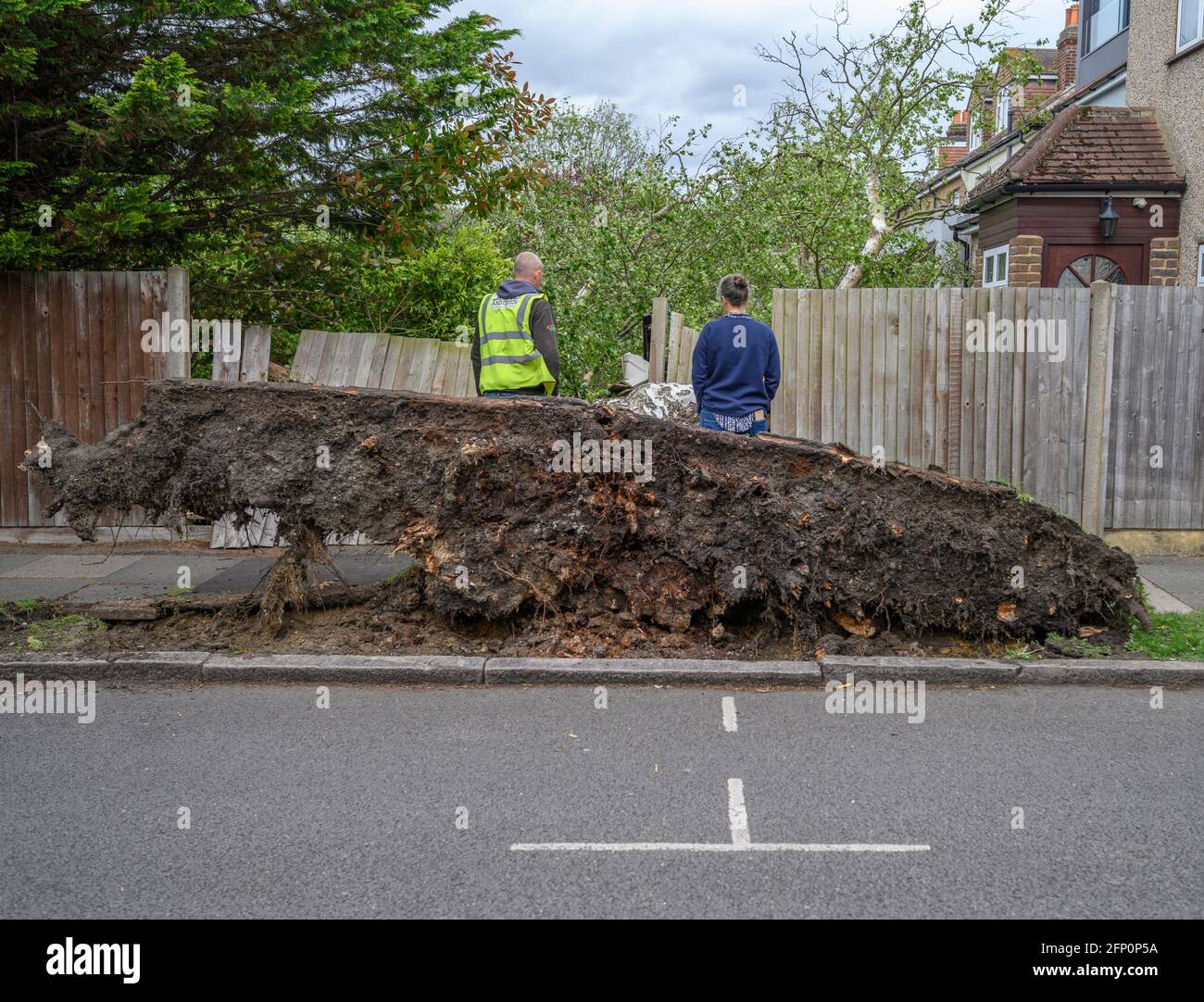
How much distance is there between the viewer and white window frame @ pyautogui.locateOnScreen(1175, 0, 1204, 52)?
1401 centimetres

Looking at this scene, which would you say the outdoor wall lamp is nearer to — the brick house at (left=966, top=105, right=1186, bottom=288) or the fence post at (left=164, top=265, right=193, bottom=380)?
the brick house at (left=966, top=105, right=1186, bottom=288)

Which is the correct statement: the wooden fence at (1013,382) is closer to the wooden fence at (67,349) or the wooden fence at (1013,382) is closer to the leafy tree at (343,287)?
the leafy tree at (343,287)

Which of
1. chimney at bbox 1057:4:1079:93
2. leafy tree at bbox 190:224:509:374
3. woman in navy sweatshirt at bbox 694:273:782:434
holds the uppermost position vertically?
chimney at bbox 1057:4:1079:93

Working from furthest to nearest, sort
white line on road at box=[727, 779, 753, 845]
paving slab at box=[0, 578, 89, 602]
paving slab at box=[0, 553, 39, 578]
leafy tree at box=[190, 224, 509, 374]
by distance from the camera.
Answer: leafy tree at box=[190, 224, 509, 374]
paving slab at box=[0, 553, 39, 578]
paving slab at box=[0, 578, 89, 602]
white line on road at box=[727, 779, 753, 845]

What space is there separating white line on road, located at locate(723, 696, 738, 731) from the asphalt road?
1.3 inches

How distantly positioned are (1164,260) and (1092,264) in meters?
0.90

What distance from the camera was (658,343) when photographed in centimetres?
1084

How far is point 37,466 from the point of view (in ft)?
23.0

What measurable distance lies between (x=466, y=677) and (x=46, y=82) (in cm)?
661

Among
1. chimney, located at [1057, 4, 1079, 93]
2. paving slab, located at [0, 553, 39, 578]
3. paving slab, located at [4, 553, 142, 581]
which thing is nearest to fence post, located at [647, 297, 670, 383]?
paving slab, located at [4, 553, 142, 581]

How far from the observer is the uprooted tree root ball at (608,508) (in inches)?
270

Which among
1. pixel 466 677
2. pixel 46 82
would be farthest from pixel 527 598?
pixel 46 82

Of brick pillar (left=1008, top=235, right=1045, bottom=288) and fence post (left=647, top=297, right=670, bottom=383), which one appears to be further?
brick pillar (left=1008, top=235, right=1045, bottom=288)

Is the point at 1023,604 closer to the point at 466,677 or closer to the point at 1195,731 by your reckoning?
the point at 1195,731
